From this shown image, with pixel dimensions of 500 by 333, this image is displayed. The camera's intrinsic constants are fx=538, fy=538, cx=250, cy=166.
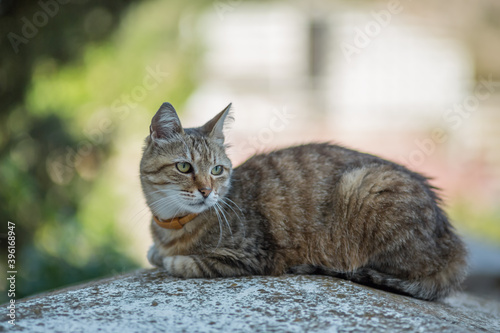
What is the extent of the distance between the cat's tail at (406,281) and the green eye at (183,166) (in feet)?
3.10

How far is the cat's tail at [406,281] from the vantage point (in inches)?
133

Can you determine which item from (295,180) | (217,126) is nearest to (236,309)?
(295,180)

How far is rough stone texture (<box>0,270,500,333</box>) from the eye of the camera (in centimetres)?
259

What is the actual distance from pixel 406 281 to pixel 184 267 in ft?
4.62

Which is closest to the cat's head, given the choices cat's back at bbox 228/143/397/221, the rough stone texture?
cat's back at bbox 228/143/397/221

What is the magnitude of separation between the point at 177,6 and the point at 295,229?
3.49 meters

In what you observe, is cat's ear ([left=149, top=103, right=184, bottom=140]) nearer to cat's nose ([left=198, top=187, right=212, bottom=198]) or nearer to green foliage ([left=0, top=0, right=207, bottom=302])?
cat's nose ([left=198, top=187, right=212, bottom=198])

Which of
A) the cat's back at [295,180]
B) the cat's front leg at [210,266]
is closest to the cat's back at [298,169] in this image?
the cat's back at [295,180]

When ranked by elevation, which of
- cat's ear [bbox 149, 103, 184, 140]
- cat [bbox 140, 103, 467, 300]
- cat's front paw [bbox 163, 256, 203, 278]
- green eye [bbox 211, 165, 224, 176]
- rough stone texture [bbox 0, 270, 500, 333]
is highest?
cat's ear [bbox 149, 103, 184, 140]

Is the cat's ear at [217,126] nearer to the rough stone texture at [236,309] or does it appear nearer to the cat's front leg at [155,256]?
the cat's front leg at [155,256]

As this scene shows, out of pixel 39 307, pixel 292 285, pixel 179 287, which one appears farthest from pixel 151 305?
pixel 292 285

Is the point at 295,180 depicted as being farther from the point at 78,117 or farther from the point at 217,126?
the point at 78,117

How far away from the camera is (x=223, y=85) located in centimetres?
1131

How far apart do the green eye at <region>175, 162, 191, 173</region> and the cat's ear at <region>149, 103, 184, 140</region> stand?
23cm
